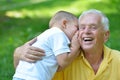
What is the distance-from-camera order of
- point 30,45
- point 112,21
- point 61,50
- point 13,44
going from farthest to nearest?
point 112,21 < point 13,44 < point 30,45 < point 61,50

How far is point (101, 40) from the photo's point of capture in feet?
14.5

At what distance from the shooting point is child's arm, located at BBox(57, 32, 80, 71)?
13.9ft

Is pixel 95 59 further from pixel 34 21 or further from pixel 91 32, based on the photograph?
pixel 34 21

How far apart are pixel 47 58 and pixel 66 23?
42cm

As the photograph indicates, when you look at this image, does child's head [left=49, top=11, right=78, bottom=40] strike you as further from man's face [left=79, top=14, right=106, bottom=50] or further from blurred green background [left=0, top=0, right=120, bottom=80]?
blurred green background [left=0, top=0, right=120, bottom=80]

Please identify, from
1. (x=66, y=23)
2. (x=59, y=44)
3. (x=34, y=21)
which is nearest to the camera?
(x=59, y=44)

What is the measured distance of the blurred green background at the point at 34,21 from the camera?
1112 cm

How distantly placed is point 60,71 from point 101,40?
1.73 ft

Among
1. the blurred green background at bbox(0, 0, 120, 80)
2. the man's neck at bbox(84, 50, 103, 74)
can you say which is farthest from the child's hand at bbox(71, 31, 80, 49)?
the blurred green background at bbox(0, 0, 120, 80)

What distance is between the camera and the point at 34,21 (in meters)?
15.9

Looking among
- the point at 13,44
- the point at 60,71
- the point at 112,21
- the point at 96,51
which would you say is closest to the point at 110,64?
the point at 96,51

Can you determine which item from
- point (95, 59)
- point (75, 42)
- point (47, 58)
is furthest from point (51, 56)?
point (95, 59)

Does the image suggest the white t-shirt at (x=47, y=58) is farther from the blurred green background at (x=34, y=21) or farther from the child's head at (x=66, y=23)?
the blurred green background at (x=34, y=21)

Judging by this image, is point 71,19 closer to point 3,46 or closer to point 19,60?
point 19,60
